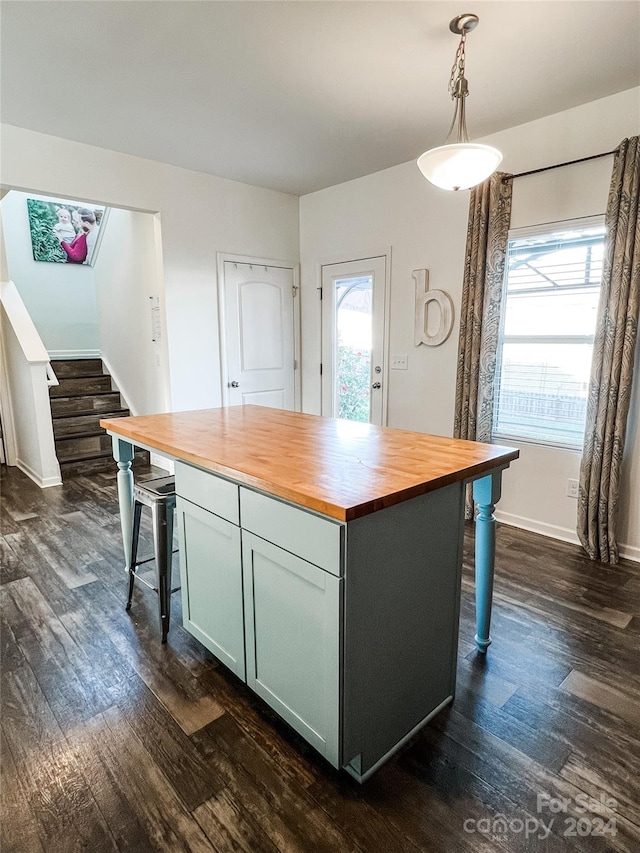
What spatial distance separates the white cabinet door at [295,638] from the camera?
1.30 metres

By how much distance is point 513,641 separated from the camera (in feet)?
6.81

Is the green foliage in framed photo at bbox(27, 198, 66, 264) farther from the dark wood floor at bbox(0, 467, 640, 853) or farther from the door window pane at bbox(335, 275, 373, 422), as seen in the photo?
the dark wood floor at bbox(0, 467, 640, 853)

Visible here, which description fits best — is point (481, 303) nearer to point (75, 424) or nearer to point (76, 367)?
point (75, 424)

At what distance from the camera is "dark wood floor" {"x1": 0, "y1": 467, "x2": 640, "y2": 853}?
127cm

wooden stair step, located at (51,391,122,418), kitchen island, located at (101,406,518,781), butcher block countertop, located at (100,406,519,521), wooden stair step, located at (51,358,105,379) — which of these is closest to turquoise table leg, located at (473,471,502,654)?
kitchen island, located at (101,406,518,781)

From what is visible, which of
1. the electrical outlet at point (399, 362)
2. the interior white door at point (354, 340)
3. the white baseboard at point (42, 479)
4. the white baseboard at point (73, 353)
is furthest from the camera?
the white baseboard at point (73, 353)

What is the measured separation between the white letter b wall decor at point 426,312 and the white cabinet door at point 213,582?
97.9 inches

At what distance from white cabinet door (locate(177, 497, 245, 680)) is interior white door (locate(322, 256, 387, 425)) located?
100 inches

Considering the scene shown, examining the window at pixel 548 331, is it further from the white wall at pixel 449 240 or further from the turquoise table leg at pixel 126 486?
the turquoise table leg at pixel 126 486

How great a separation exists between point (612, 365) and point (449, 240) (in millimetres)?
1509

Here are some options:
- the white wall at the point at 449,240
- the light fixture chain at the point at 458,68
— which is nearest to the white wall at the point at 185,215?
the white wall at the point at 449,240

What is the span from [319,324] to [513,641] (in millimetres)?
3334

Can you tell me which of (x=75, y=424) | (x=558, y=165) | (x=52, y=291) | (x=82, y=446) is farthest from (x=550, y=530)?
(x=52, y=291)

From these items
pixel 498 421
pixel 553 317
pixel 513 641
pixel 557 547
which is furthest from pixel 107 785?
pixel 553 317
